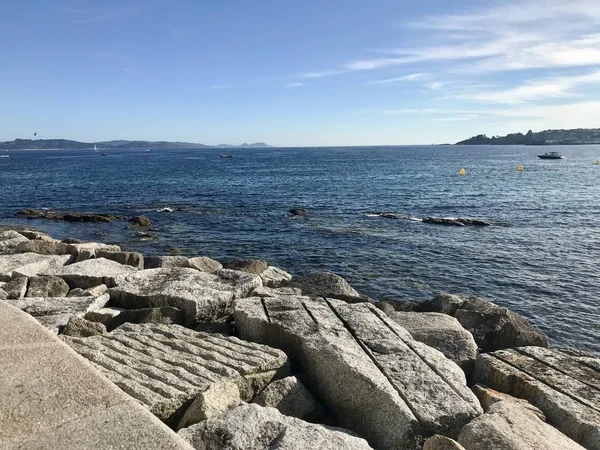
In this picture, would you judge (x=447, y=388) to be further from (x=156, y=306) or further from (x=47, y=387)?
(x=156, y=306)

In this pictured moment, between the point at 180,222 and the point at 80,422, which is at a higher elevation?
the point at 80,422

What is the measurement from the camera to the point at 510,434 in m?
4.49

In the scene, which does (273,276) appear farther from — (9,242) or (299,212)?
(299,212)

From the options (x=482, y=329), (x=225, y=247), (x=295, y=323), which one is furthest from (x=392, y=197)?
(x=295, y=323)

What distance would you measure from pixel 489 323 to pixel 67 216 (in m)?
25.0

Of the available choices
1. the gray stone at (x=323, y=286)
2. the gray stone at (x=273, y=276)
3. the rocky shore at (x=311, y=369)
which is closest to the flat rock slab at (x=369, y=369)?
the rocky shore at (x=311, y=369)

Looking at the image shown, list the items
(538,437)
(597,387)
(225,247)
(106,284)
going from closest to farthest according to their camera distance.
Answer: (538,437) < (597,387) < (106,284) < (225,247)

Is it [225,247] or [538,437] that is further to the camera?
[225,247]

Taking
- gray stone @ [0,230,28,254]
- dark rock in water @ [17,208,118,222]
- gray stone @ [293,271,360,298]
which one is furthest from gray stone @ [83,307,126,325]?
dark rock in water @ [17,208,118,222]

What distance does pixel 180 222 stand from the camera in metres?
26.3

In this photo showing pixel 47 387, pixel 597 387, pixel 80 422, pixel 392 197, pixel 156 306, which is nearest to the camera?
pixel 80 422

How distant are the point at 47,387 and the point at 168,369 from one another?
70.7 inches

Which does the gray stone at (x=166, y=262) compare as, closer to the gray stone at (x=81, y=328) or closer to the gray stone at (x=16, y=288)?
the gray stone at (x=16, y=288)

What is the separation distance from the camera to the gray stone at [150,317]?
717 cm
